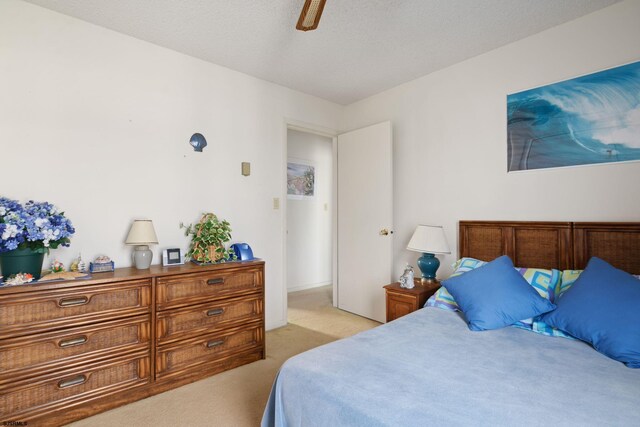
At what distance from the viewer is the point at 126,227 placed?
97.7 inches

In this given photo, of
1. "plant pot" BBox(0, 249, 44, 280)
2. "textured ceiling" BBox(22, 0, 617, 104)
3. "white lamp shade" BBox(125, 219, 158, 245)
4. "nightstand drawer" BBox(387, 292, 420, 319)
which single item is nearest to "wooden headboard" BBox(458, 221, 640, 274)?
"nightstand drawer" BBox(387, 292, 420, 319)

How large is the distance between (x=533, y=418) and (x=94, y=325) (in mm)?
2278

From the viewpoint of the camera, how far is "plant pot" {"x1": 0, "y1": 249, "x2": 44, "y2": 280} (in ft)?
5.95

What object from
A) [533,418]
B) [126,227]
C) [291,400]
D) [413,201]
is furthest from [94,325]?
[413,201]

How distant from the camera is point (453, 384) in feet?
3.98

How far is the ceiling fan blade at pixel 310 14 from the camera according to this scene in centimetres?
153

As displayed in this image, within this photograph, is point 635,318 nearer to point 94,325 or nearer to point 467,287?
point 467,287

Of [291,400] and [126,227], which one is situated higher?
[126,227]

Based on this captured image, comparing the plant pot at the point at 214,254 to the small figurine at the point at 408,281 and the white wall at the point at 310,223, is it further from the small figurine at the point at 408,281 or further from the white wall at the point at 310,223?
the white wall at the point at 310,223

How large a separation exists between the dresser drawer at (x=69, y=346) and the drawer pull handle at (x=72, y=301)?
5.8 inches

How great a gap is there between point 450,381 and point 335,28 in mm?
2397

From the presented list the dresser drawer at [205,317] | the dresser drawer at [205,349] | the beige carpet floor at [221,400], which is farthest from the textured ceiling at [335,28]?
the beige carpet floor at [221,400]

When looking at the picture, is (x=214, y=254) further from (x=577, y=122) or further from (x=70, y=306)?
(x=577, y=122)

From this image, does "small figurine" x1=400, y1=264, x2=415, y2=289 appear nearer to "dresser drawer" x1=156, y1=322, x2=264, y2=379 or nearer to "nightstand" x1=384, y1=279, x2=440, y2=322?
"nightstand" x1=384, y1=279, x2=440, y2=322
